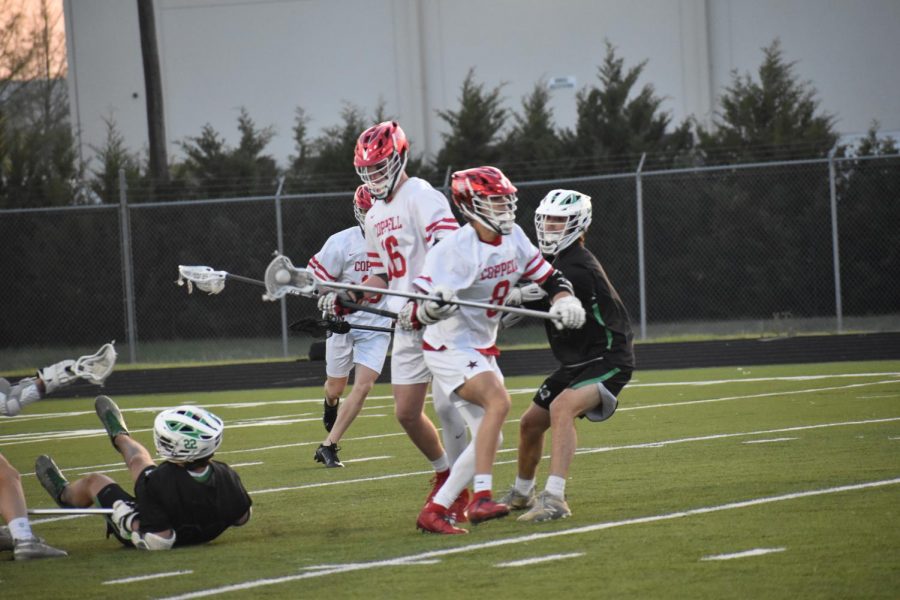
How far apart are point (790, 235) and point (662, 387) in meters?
8.69

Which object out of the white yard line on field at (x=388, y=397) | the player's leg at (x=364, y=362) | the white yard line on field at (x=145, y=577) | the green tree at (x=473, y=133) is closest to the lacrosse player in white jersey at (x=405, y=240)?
the white yard line on field at (x=145, y=577)

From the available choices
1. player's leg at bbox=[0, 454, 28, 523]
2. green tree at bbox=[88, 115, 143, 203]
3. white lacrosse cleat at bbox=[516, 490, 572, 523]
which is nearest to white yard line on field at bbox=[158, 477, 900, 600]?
white lacrosse cleat at bbox=[516, 490, 572, 523]

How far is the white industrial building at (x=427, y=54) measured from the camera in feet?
101

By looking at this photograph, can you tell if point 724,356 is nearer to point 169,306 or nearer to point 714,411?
point 714,411

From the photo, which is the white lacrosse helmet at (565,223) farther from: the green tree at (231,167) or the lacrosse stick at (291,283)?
the green tree at (231,167)

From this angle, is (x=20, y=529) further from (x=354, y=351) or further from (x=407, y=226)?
(x=354, y=351)

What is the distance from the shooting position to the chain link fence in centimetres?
2386

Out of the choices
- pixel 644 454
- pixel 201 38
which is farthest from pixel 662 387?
pixel 201 38

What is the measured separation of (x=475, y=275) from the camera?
7.82 m

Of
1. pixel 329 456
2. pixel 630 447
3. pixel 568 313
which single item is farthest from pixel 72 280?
pixel 568 313

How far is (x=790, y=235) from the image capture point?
24469mm

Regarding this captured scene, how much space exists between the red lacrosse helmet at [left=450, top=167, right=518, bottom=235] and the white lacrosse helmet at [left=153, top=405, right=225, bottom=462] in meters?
1.80

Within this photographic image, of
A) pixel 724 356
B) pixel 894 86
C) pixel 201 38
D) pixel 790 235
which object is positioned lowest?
pixel 724 356

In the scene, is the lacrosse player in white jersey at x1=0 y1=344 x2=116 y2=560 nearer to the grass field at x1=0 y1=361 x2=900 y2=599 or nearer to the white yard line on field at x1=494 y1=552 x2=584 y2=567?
the grass field at x1=0 y1=361 x2=900 y2=599
